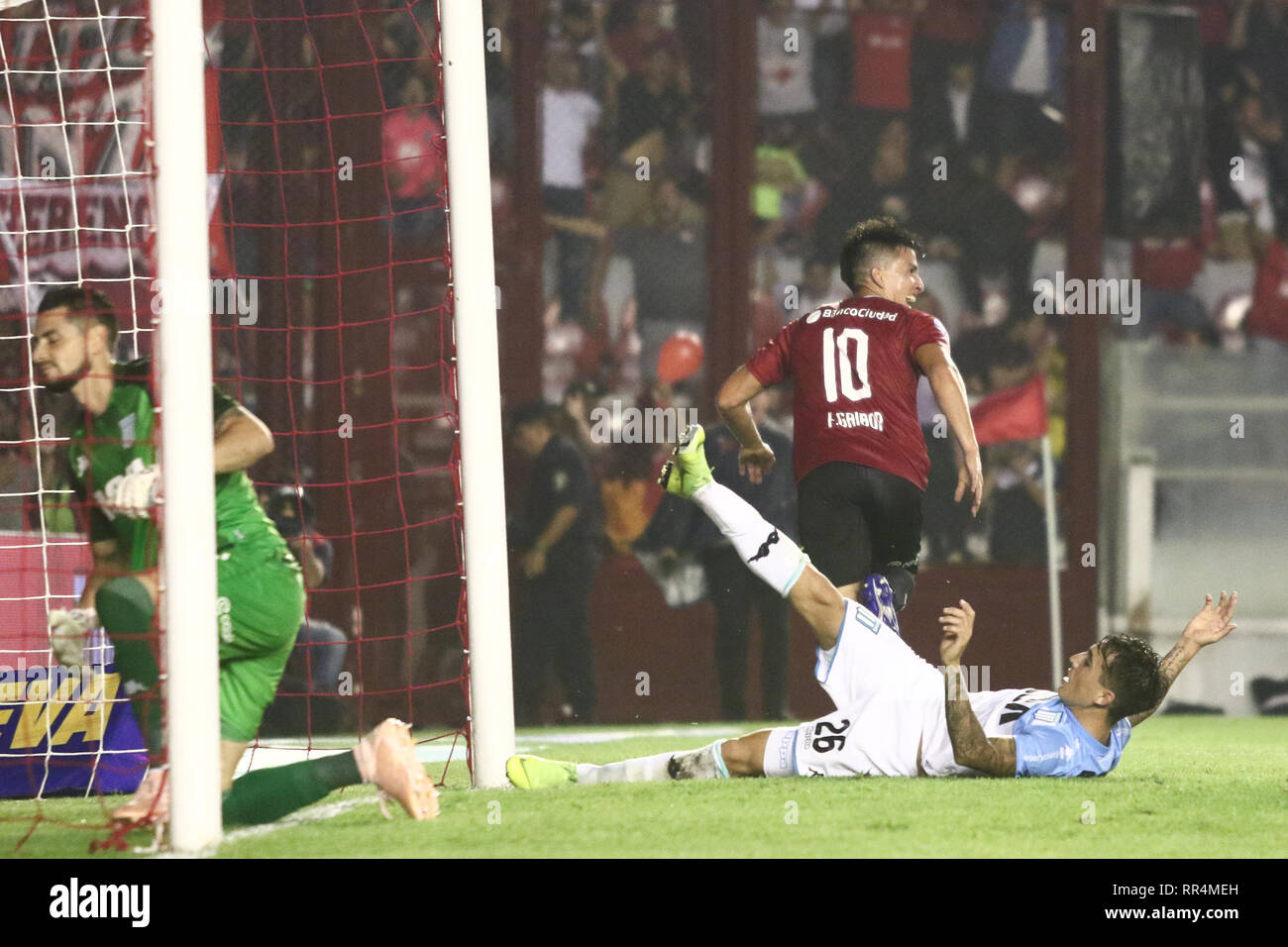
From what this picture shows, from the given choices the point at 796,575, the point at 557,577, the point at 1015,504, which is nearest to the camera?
the point at 796,575

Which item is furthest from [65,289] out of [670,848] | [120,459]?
[670,848]

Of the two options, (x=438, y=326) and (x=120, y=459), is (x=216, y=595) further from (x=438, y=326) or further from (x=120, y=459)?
(x=438, y=326)

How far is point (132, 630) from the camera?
4.73m

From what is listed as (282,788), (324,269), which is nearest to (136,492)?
(282,788)

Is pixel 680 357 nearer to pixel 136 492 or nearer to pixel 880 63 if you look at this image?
pixel 880 63

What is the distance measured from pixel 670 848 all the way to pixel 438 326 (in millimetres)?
6082

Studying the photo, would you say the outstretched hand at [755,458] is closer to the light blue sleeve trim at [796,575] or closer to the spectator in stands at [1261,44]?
the light blue sleeve trim at [796,575]

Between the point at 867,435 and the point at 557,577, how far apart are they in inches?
147

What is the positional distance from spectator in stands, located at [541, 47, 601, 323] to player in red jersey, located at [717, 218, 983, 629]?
417cm

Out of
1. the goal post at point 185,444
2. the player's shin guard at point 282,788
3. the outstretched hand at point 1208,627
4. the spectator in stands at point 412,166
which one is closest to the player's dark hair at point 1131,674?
the outstretched hand at point 1208,627

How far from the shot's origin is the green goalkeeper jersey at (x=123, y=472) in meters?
4.91

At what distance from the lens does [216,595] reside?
189 inches

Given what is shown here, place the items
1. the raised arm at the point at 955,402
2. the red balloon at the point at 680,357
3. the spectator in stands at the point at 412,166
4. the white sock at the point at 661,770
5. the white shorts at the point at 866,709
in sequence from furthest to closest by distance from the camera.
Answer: the red balloon at the point at 680,357
the spectator in stands at the point at 412,166
the raised arm at the point at 955,402
the white sock at the point at 661,770
the white shorts at the point at 866,709

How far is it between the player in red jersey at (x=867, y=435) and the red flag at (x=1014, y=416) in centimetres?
366
